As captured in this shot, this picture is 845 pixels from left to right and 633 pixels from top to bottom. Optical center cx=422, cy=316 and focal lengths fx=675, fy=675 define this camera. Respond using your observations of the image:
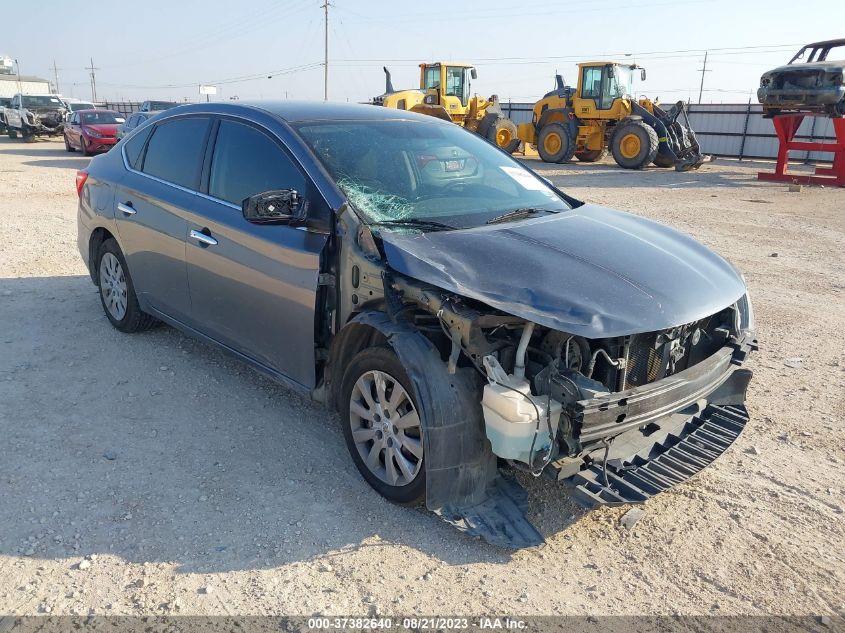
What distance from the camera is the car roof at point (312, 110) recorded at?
3.97 m

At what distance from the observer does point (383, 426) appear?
10.5ft

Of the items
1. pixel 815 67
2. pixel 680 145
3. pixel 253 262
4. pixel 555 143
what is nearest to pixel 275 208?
pixel 253 262

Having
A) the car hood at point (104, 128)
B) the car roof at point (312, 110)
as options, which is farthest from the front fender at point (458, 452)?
the car hood at point (104, 128)

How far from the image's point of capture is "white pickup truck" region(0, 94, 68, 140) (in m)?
27.6

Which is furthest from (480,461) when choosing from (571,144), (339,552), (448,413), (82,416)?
(571,144)

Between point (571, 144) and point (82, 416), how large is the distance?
62.0 ft

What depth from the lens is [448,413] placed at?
9.43 feet

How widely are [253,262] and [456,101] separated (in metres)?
19.2

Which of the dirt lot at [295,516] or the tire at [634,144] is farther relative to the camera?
the tire at [634,144]

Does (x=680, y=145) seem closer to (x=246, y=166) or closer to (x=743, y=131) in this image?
(x=743, y=131)

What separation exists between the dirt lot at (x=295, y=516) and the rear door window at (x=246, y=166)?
132 cm

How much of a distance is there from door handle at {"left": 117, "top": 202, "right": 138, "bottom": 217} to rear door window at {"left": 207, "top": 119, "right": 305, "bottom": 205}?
103cm

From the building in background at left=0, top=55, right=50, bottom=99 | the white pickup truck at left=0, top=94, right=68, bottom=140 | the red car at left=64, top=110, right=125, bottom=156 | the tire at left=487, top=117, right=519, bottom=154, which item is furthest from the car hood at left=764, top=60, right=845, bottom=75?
the building in background at left=0, top=55, right=50, bottom=99

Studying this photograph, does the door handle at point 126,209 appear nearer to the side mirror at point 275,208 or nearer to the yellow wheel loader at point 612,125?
the side mirror at point 275,208
